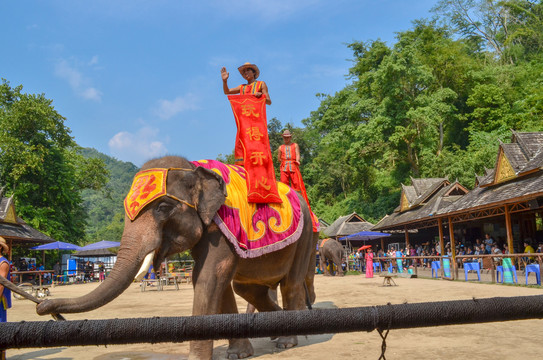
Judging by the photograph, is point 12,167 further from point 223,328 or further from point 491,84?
point 491,84

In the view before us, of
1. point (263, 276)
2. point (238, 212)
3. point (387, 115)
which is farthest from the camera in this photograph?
point (387, 115)

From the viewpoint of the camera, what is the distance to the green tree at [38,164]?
32.3 metres

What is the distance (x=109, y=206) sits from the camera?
119m

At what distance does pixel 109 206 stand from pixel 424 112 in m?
101

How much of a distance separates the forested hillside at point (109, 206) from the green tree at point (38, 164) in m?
33.9

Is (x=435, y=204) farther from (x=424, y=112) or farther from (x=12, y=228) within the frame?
(x=12, y=228)

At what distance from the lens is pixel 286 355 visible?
4934 millimetres

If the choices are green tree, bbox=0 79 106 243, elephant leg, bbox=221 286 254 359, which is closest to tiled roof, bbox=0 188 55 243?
green tree, bbox=0 79 106 243

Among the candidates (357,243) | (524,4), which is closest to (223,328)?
(357,243)

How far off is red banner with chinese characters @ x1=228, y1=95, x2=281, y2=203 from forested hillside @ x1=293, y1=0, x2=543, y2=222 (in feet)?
101

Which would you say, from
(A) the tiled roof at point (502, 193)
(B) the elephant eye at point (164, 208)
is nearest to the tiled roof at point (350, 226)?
(A) the tiled roof at point (502, 193)

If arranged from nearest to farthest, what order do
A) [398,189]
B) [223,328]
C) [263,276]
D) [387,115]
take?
[223,328] < [263,276] < [387,115] < [398,189]

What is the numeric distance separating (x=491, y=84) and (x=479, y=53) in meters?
14.3

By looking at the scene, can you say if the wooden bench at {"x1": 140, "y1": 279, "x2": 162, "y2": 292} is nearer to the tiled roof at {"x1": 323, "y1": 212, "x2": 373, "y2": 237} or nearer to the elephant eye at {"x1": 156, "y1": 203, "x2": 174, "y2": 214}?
the tiled roof at {"x1": 323, "y1": 212, "x2": 373, "y2": 237}
